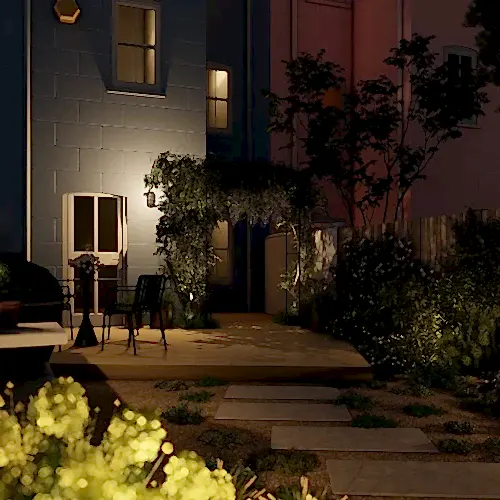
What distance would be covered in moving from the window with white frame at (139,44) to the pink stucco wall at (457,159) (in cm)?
475

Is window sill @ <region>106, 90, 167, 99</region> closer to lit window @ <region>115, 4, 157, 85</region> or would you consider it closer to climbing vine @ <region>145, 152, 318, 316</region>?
lit window @ <region>115, 4, 157, 85</region>

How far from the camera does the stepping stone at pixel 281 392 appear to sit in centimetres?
514

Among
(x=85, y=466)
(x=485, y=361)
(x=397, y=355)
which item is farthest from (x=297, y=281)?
(x=85, y=466)

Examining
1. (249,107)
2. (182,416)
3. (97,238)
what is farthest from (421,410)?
(249,107)

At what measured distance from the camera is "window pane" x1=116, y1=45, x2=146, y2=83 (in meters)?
9.45

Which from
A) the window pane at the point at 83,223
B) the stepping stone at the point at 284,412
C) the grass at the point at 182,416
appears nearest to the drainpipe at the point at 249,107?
the window pane at the point at 83,223

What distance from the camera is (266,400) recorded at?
16.7 ft

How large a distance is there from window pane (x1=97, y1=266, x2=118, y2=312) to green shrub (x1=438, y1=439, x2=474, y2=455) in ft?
19.5

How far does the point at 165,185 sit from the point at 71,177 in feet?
4.21

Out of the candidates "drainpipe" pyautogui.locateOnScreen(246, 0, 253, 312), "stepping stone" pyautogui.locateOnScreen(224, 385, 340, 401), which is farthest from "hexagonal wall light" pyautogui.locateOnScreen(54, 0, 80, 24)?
Result: "stepping stone" pyautogui.locateOnScreen(224, 385, 340, 401)

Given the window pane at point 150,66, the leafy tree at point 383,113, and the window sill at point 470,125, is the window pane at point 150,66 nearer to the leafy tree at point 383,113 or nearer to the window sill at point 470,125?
the leafy tree at point 383,113

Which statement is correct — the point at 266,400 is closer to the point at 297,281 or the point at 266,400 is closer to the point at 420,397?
the point at 420,397

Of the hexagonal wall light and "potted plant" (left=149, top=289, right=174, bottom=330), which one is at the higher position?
the hexagonal wall light

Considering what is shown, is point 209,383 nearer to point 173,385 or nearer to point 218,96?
point 173,385
